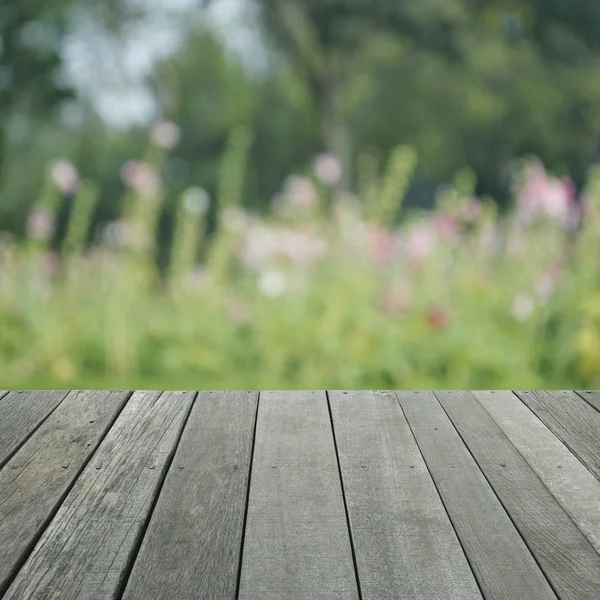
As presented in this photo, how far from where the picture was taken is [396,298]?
3527 mm

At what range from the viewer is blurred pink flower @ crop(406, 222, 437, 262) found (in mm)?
3633

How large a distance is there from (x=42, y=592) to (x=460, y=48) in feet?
19.3

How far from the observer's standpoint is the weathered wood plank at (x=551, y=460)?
1573 millimetres

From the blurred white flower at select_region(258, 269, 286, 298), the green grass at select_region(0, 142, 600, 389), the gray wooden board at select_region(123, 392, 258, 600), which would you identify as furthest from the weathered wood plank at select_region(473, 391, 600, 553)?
the blurred white flower at select_region(258, 269, 286, 298)

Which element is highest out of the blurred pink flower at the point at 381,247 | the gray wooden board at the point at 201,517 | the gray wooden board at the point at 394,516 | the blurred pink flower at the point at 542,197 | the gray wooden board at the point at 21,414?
the blurred pink flower at the point at 542,197

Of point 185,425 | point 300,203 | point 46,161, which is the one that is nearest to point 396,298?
point 300,203

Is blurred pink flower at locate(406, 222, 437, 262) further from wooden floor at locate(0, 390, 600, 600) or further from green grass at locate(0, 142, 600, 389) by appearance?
wooden floor at locate(0, 390, 600, 600)

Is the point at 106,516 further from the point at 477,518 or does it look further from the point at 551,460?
the point at 551,460

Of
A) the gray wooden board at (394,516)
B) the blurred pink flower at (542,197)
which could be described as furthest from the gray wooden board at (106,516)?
the blurred pink flower at (542,197)

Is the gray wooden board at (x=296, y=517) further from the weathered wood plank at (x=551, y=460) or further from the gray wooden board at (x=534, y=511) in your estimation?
the weathered wood plank at (x=551, y=460)

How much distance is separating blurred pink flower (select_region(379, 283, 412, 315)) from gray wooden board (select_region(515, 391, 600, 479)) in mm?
1168

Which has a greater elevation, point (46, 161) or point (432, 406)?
point (46, 161)

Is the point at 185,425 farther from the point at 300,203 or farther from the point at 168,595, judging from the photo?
the point at 300,203

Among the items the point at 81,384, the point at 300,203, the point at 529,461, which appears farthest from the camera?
the point at 300,203
